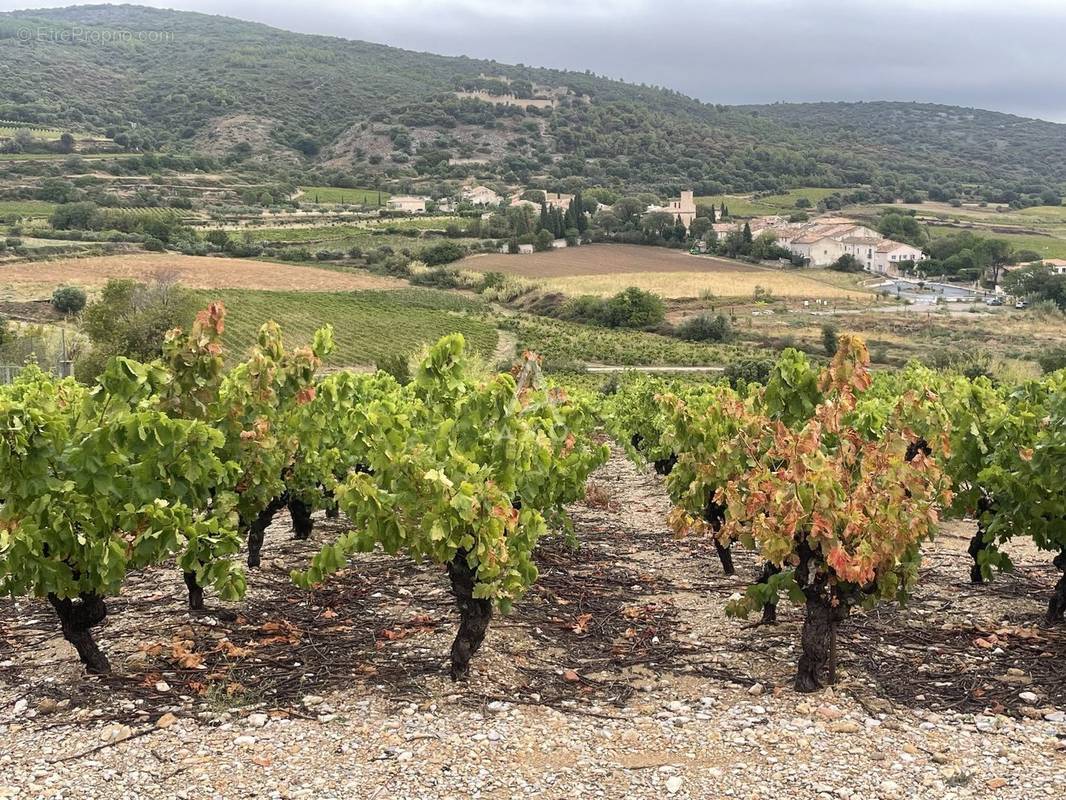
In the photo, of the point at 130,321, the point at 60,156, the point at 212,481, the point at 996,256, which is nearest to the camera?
the point at 212,481

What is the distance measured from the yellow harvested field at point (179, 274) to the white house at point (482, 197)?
48.2 metres

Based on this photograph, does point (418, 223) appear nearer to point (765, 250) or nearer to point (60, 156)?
point (765, 250)

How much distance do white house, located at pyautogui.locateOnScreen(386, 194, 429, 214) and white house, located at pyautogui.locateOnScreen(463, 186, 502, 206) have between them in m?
6.74

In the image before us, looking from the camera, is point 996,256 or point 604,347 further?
point 996,256

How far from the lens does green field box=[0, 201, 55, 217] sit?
79819mm

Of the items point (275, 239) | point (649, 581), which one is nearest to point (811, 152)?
point (275, 239)

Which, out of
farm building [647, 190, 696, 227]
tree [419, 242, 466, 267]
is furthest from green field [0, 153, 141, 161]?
farm building [647, 190, 696, 227]

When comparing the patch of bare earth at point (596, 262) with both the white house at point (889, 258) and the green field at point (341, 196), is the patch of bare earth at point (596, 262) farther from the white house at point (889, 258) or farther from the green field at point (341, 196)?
the green field at point (341, 196)

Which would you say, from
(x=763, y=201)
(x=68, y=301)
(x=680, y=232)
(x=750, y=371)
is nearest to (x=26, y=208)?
(x=68, y=301)

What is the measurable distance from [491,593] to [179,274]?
196 ft

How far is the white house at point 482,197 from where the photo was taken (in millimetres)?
120812

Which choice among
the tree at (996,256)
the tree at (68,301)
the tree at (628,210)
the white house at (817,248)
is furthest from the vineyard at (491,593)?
the tree at (628,210)

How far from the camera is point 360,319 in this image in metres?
59.3

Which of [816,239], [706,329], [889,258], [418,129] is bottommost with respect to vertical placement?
[706,329]
